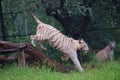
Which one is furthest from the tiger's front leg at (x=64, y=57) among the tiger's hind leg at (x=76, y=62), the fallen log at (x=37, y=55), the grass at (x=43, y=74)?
the grass at (x=43, y=74)

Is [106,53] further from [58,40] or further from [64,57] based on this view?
[58,40]

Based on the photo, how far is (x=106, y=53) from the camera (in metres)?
10.0

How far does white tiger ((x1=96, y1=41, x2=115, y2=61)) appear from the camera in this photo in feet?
32.9

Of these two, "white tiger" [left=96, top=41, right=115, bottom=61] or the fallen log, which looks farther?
"white tiger" [left=96, top=41, right=115, bottom=61]

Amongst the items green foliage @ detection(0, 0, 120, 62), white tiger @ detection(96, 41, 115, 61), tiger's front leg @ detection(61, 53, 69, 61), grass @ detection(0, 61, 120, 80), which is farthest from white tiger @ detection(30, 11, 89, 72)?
grass @ detection(0, 61, 120, 80)

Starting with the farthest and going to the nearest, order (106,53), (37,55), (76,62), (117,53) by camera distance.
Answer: (117,53)
(106,53)
(76,62)
(37,55)

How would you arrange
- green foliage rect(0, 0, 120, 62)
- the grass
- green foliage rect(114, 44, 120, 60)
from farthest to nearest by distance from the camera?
1. green foliage rect(114, 44, 120, 60)
2. green foliage rect(0, 0, 120, 62)
3. the grass

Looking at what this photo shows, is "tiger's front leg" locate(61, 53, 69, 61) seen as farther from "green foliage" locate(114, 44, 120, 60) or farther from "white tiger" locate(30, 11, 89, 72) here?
"green foliage" locate(114, 44, 120, 60)

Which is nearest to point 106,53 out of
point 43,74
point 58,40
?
point 58,40

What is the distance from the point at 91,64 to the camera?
9.54 metres

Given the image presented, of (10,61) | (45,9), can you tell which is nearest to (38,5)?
(45,9)

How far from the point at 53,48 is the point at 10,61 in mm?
1452

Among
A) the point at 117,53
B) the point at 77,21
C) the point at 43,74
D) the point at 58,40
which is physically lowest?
the point at 117,53

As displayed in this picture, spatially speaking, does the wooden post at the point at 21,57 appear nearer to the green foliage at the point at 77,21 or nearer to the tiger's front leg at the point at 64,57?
the tiger's front leg at the point at 64,57
